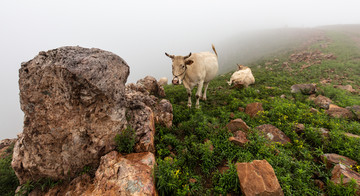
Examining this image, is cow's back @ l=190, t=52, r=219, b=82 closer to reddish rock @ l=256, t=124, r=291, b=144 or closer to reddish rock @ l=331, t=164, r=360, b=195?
reddish rock @ l=256, t=124, r=291, b=144

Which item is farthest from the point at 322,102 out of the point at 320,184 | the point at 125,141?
the point at 125,141

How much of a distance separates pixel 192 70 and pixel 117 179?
5738 mm

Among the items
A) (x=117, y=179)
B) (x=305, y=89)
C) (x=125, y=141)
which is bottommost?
(x=305, y=89)

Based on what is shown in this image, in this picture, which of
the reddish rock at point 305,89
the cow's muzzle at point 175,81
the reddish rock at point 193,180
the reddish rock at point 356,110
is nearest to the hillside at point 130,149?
the reddish rock at point 193,180

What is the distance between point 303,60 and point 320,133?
57.6 feet

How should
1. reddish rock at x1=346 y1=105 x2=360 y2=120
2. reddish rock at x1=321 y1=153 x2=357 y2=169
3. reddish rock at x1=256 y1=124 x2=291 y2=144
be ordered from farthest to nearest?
reddish rock at x1=346 y1=105 x2=360 y2=120, reddish rock at x1=256 y1=124 x2=291 y2=144, reddish rock at x1=321 y1=153 x2=357 y2=169

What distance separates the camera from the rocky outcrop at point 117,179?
112 inches

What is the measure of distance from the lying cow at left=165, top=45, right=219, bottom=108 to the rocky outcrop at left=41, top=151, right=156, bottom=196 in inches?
144

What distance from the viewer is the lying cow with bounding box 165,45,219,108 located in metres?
6.50

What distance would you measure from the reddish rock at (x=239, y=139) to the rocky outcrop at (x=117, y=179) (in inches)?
99.4

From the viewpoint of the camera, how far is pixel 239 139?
14.4 feet

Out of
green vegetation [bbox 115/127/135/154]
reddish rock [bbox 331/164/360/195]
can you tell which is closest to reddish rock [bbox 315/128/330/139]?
reddish rock [bbox 331/164/360/195]

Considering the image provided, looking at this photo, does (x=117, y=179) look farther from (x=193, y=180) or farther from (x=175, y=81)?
(x=175, y=81)

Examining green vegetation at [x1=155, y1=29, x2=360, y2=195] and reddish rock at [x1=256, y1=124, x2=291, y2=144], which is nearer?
green vegetation at [x1=155, y1=29, x2=360, y2=195]
